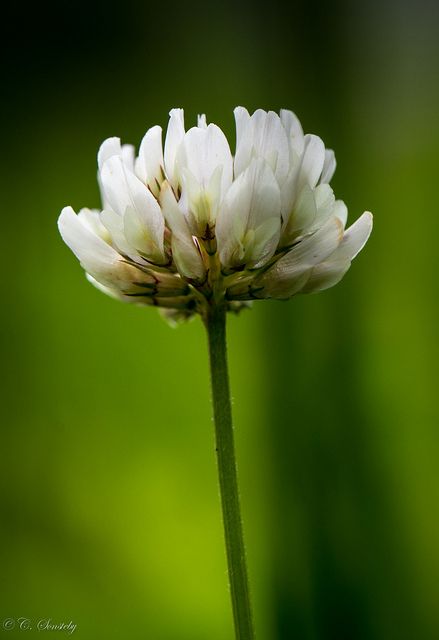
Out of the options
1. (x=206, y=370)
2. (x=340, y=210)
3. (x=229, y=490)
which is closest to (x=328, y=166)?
(x=340, y=210)

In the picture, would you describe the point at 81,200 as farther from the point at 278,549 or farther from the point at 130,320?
the point at 278,549

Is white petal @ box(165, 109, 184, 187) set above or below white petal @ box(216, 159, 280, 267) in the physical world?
above

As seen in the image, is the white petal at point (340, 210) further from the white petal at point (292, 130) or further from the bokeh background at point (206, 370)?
the bokeh background at point (206, 370)

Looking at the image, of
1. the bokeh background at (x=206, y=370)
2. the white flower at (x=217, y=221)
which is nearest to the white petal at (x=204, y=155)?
the white flower at (x=217, y=221)

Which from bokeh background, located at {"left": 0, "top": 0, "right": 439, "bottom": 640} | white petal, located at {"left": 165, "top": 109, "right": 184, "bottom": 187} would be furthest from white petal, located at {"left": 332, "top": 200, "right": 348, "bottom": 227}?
bokeh background, located at {"left": 0, "top": 0, "right": 439, "bottom": 640}

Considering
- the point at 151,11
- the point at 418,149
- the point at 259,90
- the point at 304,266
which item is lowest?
the point at 304,266

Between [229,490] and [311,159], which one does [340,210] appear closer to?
[311,159]

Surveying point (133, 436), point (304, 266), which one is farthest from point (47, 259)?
point (304, 266)

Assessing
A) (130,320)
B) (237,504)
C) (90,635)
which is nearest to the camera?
(237,504)

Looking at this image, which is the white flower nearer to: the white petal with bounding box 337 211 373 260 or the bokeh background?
the white petal with bounding box 337 211 373 260
